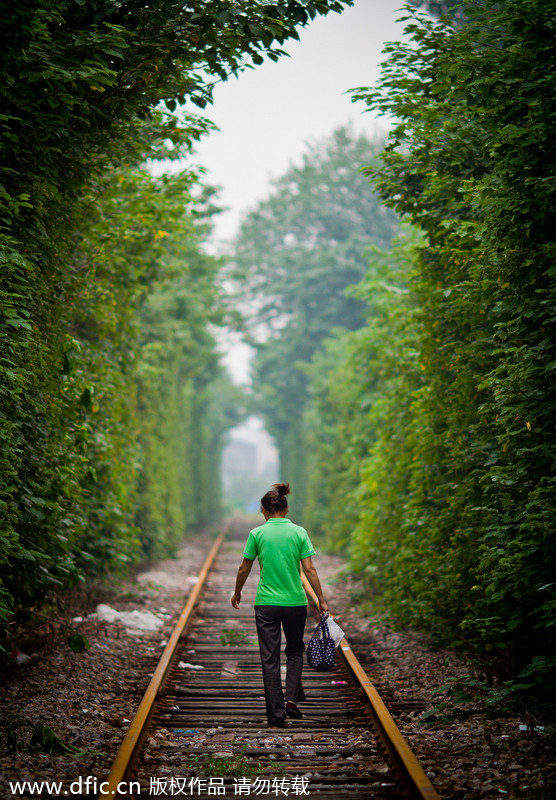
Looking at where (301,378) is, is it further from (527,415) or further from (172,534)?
(527,415)

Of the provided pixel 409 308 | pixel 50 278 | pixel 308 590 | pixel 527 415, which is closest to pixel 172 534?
pixel 308 590

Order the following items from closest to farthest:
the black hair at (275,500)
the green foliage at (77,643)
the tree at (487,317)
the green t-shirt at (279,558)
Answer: the tree at (487,317) → the green t-shirt at (279,558) → the black hair at (275,500) → the green foliage at (77,643)

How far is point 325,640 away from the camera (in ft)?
20.2

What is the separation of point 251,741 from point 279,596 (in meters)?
1.10

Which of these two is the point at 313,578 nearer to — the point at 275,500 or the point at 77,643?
the point at 275,500

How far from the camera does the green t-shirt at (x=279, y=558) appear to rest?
6051 mm

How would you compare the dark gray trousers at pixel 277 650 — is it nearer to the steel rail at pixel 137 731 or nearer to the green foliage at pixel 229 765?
the green foliage at pixel 229 765

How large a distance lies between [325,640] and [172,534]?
1741 centimetres

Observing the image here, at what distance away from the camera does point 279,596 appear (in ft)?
19.8

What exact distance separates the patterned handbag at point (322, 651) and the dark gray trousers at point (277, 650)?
0.38 feet

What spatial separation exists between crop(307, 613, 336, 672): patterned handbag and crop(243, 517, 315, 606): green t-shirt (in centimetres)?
30

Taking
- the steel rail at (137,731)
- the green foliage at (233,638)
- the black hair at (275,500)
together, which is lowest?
the steel rail at (137,731)

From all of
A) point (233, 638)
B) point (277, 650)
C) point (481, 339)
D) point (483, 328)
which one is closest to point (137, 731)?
point (277, 650)

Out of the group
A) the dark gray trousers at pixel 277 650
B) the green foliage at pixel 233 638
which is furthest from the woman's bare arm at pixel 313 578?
the green foliage at pixel 233 638
